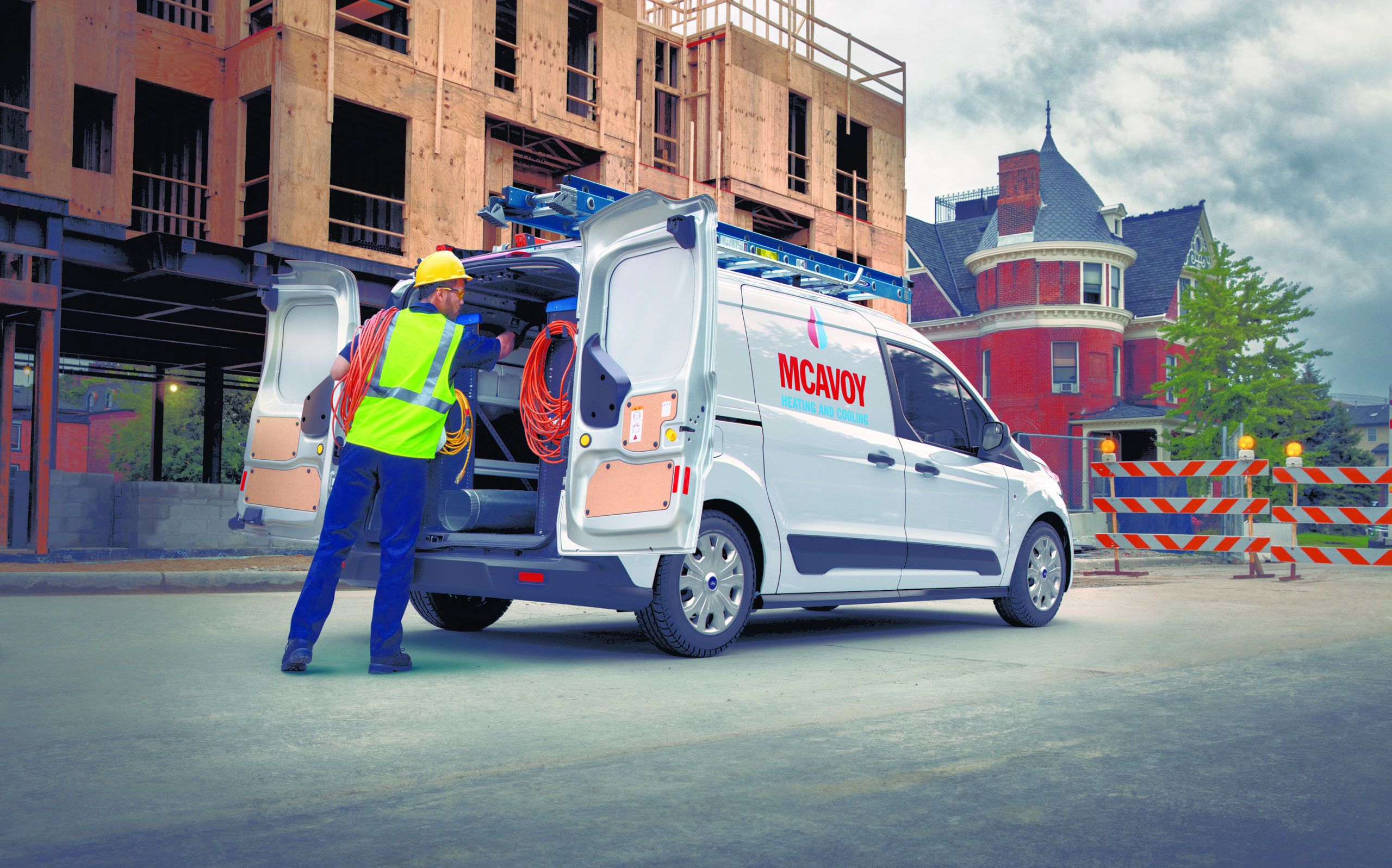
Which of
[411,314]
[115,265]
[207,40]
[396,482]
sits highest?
[207,40]

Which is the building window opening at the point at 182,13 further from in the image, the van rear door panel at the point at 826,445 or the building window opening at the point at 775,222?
the van rear door panel at the point at 826,445

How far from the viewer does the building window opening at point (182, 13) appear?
19.8 meters

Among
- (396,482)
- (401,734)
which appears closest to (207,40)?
(396,482)

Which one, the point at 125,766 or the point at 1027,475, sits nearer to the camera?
the point at 125,766

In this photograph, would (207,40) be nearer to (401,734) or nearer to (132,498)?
(132,498)

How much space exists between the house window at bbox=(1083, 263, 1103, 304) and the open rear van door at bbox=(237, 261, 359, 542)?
123ft

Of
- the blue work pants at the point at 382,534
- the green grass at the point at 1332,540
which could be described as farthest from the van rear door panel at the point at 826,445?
the green grass at the point at 1332,540

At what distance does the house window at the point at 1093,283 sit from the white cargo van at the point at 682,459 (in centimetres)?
3456

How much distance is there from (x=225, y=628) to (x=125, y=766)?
4.13 meters

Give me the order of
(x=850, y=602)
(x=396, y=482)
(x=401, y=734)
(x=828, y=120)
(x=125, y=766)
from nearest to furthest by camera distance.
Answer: (x=125, y=766) < (x=401, y=734) < (x=396, y=482) < (x=850, y=602) < (x=828, y=120)

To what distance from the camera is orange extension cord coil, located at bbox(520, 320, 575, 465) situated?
682 cm

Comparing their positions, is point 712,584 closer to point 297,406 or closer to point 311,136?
point 297,406

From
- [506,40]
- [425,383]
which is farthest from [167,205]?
[425,383]

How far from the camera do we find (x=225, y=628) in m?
7.96
